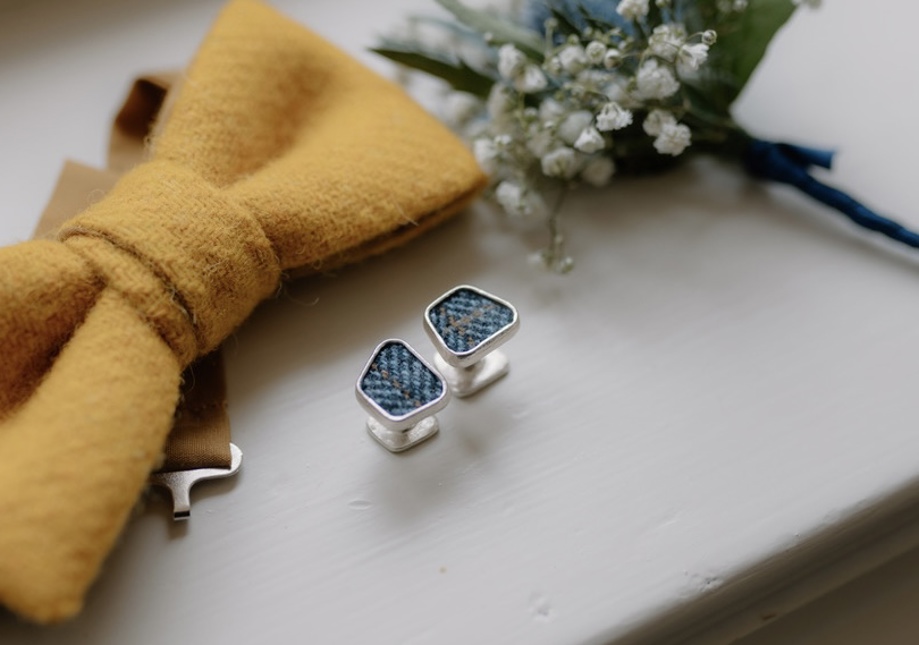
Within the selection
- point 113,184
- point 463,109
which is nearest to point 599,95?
point 463,109

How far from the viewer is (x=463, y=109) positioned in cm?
78

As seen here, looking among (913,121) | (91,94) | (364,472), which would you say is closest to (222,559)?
(364,472)

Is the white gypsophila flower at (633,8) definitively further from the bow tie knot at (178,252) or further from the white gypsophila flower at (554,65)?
the bow tie knot at (178,252)

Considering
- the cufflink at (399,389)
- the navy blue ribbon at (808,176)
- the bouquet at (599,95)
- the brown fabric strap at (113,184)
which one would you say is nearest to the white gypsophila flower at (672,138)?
the bouquet at (599,95)

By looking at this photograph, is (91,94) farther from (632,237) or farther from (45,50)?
(632,237)

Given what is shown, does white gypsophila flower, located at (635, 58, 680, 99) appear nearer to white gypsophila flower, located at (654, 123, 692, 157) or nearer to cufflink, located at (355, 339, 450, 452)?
white gypsophila flower, located at (654, 123, 692, 157)

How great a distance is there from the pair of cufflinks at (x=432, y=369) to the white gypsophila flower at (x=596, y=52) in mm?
A: 197

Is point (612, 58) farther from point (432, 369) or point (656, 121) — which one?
point (432, 369)

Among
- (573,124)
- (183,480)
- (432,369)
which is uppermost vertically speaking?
(573,124)

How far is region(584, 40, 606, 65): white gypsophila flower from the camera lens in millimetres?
663

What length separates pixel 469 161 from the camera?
71 centimetres

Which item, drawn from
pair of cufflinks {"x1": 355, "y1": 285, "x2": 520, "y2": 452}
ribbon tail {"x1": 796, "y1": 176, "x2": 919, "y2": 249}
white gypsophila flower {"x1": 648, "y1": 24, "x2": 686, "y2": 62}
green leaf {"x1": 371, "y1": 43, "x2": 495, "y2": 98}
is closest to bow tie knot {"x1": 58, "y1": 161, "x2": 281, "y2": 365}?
pair of cufflinks {"x1": 355, "y1": 285, "x2": 520, "y2": 452}

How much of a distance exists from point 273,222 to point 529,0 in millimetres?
334

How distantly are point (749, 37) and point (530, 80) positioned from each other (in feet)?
0.60
